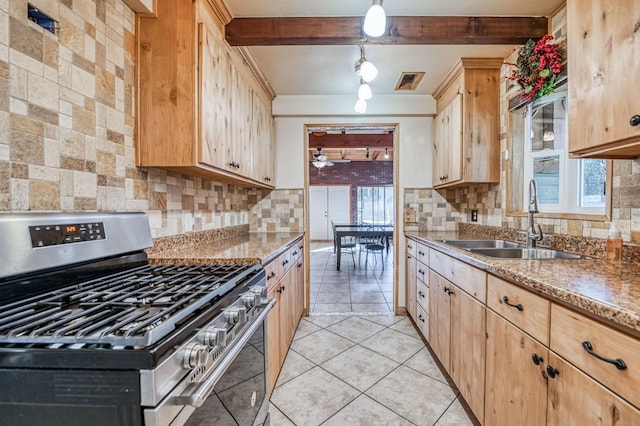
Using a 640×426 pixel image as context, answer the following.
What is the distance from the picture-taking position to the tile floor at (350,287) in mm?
3319

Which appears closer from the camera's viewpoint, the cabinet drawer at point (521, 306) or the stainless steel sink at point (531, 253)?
the cabinet drawer at point (521, 306)

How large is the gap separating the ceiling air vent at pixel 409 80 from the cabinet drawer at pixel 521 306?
1.98 meters

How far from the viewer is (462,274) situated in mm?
1631

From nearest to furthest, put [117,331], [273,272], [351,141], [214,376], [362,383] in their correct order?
[117,331] < [214,376] < [273,272] < [362,383] < [351,141]

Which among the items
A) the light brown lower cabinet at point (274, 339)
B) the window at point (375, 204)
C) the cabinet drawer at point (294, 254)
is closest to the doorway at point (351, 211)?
the window at point (375, 204)

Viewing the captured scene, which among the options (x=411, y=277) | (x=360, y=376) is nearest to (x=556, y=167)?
(x=411, y=277)

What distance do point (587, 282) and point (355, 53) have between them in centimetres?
204

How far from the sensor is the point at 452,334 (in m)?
1.77

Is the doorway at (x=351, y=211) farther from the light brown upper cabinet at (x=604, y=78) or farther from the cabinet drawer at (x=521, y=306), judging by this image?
the light brown upper cabinet at (x=604, y=78)

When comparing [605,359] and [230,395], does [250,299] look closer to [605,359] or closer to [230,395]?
[230,395]

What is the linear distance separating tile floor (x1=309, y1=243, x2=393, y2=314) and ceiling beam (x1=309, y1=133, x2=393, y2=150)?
2332mm

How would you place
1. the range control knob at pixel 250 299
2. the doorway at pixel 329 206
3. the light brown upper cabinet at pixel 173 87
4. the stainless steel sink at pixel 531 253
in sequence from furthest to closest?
1. the doorway at pixel 329 206
2. the stainless steel sink at pixel 531 253
3. the light brown upper cabinet at pixel 173 87
4. the range control knob at pixel 250 299

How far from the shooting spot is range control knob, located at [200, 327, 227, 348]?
76 centimetres

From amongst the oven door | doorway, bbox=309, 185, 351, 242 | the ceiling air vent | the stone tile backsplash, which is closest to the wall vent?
the stone tile backsplash
